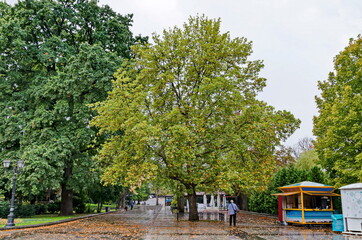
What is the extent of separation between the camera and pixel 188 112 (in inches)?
775

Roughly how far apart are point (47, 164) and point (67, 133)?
323 cm

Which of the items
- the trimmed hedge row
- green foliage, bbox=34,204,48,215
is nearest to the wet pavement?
the trimmed hedge row

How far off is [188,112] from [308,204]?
9.78 metres

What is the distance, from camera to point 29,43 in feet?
83.5

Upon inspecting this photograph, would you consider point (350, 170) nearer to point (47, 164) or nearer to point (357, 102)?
point (357, 102)

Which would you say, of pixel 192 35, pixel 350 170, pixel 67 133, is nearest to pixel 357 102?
pixel 350 170

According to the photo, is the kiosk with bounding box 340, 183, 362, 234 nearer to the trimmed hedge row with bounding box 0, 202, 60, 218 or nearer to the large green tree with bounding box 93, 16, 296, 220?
the large green tree with bounding box 93, 16, 296, 220

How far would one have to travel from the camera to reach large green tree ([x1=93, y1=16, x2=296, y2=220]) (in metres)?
17.9

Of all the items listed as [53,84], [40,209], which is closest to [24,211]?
[40,209]

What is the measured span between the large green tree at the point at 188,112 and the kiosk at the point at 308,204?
3669mm

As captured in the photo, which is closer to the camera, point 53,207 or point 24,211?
point 24,211

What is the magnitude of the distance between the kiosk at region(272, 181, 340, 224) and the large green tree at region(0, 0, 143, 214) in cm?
1479

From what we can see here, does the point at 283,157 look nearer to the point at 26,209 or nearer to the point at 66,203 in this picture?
the point at 66,203

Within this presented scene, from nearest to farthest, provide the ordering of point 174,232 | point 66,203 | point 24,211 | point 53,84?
point 174,232
point 53,84
point 24,211
point 66,203
